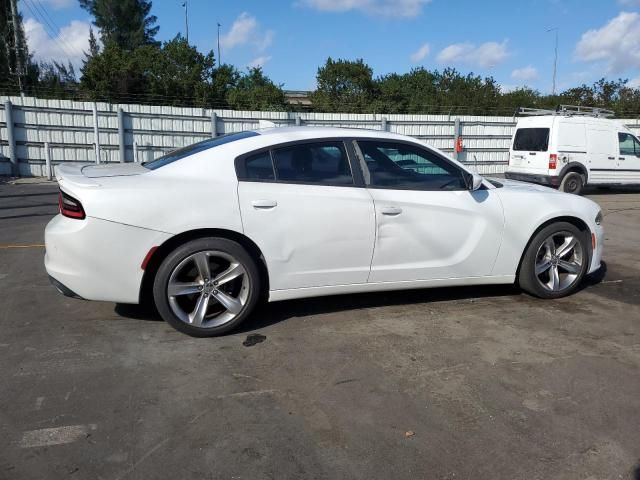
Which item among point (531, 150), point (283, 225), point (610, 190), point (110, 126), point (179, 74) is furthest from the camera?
point (179, 74)

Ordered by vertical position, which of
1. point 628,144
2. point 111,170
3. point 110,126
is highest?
point 110,126

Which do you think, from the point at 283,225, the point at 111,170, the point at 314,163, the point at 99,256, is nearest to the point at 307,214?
the point at 283,225

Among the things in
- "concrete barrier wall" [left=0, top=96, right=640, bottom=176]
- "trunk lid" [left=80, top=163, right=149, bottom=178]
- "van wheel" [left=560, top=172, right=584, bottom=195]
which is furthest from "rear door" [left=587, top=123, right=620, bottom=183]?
"trunk lid" [left=80, top=163, right=149, bottom=178]

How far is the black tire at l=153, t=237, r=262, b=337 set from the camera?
378 centimetres

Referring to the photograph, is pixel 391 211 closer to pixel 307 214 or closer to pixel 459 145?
pixel 307 214

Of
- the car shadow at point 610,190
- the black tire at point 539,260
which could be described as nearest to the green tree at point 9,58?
the car shadow at point 610,190

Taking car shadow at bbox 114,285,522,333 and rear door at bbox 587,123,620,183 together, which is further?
rear door at bbox 587,123,620,183

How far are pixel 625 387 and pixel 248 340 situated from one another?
2486 mm

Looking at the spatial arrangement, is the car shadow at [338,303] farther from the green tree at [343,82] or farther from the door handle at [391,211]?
the green tree at [343,82]

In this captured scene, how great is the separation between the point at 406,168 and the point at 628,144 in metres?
12.3

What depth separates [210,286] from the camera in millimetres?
3920

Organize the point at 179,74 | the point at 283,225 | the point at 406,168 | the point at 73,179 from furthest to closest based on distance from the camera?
1. the point at 179,74
2. the point at 406,168
3. the point at 283,225
4. the point at 73,179

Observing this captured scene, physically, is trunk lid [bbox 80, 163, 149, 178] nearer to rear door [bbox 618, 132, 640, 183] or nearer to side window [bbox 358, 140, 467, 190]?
side window [bbox 358, 140, 467, 190]

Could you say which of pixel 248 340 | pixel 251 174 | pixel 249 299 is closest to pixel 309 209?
pixel 251 174
